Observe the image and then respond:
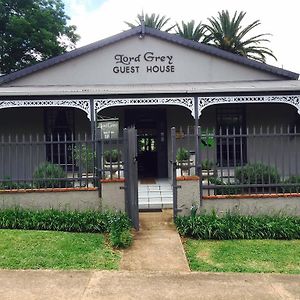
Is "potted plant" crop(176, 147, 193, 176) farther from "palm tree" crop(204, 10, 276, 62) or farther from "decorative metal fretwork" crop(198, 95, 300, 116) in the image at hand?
"palm tree" crop(204, 10, 276, 62)

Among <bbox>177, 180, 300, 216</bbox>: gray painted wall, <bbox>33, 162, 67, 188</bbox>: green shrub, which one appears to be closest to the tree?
<bbox>33, 162, 67, 188</bbox>: green shrub

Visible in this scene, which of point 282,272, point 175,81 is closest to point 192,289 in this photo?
point 282,272

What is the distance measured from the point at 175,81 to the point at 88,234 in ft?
29.2

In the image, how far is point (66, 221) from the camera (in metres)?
7.65

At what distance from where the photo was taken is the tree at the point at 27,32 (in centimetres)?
3088

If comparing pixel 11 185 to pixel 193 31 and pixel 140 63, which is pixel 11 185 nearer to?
pixel 140 63

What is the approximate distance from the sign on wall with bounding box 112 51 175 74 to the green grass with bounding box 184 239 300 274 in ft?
29.7

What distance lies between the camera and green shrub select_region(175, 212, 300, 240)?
731 cm

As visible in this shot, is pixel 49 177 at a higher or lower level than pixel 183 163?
lower

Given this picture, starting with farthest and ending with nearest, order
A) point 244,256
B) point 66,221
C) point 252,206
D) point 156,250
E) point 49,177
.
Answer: point 49,177 < point 252,206 < point 66,221 < point 156,250 < point 244,256

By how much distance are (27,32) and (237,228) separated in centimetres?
2811

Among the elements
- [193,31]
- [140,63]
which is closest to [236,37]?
[193,31]

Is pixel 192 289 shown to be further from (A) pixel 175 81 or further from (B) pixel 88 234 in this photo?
(A) pixel 175 81

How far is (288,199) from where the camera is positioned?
823cm
